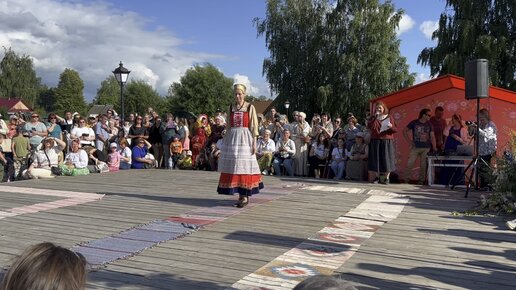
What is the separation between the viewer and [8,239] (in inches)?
199

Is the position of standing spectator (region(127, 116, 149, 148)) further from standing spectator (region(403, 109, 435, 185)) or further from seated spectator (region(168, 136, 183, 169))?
standing spectator (region(403, 109, 435, 185))

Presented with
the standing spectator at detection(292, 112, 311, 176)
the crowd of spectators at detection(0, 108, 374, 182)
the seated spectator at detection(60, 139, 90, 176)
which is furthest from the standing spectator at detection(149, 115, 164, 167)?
the standing spectator at detection(292, 112, 311, 176)

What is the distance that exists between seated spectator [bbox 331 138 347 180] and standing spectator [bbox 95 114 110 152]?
236 inches

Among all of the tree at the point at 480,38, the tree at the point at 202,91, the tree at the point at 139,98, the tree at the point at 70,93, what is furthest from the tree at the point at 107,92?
the tree at the point at 480,38

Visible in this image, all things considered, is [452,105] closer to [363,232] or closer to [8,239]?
[363,232]

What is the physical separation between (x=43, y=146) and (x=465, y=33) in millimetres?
17950

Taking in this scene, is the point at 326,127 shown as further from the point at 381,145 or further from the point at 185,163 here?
the point at 185,163

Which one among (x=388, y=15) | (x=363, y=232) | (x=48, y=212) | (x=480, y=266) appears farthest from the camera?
(x=388, y=15)

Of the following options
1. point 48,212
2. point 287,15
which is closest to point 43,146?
point 48,212

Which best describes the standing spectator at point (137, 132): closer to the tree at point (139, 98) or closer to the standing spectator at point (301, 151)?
the standing spectator at point (301, 151)

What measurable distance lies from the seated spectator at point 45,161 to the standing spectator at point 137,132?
2.25 metres

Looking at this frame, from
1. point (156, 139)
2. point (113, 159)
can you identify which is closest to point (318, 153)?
point (156, 139)

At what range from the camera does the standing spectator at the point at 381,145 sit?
31.6ft

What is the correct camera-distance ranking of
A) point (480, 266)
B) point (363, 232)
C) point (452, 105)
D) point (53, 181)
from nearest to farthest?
point (480, 266)
point (363, 232)
point (53, 181)
point (452, 105)
